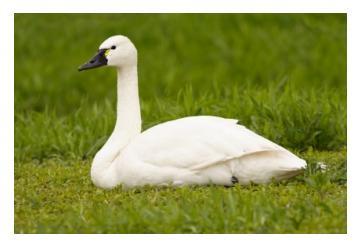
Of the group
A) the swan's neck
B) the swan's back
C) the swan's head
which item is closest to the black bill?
the swan's head

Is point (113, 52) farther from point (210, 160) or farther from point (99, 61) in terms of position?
point (210, 160)

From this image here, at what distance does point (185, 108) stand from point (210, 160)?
241 cm

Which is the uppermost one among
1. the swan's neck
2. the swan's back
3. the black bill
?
the black bill

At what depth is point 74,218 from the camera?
6.98 meters

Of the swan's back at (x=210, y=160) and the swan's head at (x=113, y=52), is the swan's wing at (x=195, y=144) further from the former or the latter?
the swan's head at (x=113, y=52)

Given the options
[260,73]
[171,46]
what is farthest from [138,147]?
[171,46]

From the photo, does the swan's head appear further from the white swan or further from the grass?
the grass

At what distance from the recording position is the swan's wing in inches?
302

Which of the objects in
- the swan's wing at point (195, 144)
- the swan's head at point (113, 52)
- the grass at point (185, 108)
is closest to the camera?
the grass at point (185, 108)

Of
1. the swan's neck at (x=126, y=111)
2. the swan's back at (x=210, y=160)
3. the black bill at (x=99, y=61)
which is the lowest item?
the swan's back at (x=210, y=160)

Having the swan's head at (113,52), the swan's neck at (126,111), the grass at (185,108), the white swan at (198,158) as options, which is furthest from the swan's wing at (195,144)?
the swan's head at (113,52)

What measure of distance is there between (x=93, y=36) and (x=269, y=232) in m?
9.55

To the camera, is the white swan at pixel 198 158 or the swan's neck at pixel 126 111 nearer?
the white swan at pixel 198 158

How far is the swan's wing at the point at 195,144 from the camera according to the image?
766 cm
